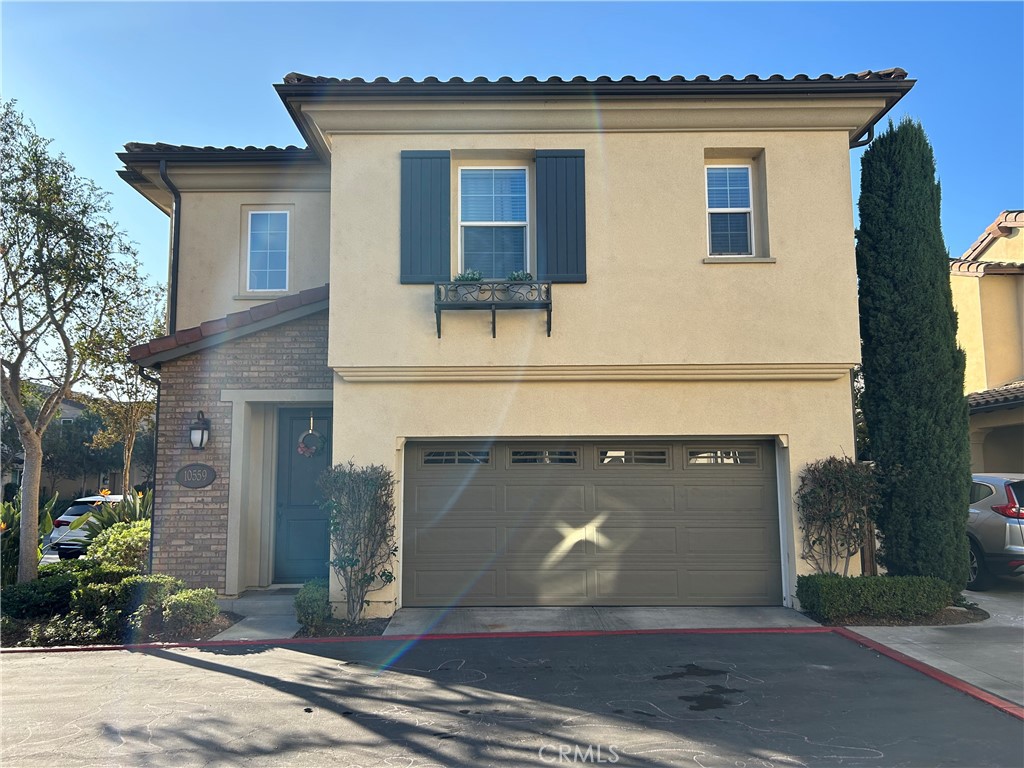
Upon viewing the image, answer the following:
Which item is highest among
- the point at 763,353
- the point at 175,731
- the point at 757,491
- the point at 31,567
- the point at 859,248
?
the point at 859,248

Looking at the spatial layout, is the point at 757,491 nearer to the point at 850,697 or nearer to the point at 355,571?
the point at 850,697

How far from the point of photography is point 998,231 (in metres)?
20.0

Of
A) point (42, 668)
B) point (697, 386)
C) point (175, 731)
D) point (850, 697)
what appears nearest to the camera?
point (175, 731)

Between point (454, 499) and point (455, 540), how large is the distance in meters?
0.51

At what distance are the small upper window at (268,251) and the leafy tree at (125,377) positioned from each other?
190 centimetres

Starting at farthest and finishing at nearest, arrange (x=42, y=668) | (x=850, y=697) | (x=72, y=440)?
(x=72, y=440) < (x=42, y=668) < (x=850, y=697)

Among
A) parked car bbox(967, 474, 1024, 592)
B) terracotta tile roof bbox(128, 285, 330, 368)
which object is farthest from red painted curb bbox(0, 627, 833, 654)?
parked car bbox(967, 474, 1024, 592)

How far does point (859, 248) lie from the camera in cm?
994

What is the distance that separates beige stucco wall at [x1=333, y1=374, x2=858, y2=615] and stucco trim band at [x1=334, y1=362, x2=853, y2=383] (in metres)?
0.11

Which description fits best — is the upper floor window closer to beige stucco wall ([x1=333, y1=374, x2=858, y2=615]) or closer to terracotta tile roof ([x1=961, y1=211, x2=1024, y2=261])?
beige stucco wall ([x1=333, y1=374, x2=858, y2=615])

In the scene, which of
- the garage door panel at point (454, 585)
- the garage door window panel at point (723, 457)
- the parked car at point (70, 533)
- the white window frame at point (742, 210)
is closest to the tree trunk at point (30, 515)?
the garage door panel at point (454, 585)

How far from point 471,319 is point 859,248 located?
17.1 feet

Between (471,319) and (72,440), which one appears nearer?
(471,319)

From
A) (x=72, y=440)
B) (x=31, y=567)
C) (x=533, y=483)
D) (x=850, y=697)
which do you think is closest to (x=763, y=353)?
(x=533, y=483)
